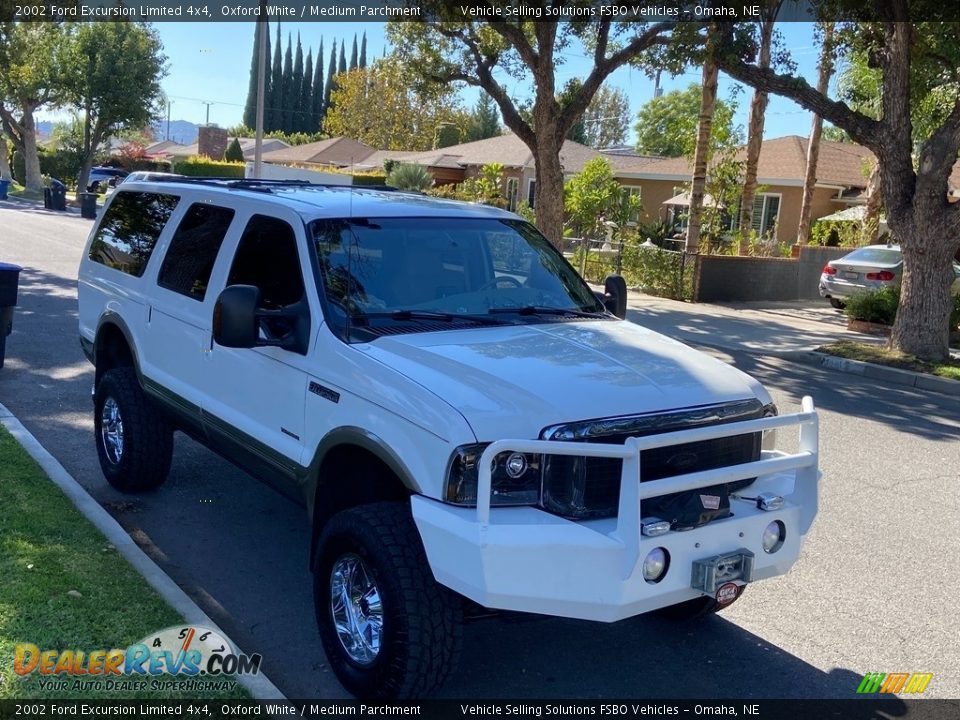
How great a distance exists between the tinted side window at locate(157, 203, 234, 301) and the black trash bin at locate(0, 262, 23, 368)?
3.63m

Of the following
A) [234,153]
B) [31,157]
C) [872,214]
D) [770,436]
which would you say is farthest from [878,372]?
[234,153]

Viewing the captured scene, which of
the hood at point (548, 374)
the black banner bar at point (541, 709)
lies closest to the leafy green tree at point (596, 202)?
the hood at point (548, 374)

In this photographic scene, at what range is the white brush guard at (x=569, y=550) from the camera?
3.42 metres

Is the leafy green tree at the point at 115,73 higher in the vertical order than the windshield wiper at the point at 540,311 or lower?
higher

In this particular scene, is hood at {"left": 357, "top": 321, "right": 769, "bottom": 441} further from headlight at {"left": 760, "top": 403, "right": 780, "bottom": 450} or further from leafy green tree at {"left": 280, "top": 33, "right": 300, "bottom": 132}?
leafy green tree at {"left": 280, "top": 33, "right": 300, "bottom": 132}

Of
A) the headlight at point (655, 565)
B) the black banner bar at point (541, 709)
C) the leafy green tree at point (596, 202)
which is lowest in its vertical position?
the black banner bar at point (541, 709)

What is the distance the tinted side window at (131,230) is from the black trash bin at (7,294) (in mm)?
2166

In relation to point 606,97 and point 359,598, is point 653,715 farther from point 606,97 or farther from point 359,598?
point 606,97

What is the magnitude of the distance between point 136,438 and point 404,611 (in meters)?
3.15

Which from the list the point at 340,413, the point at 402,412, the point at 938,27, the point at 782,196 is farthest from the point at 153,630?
the point at 782,196

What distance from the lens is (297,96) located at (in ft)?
344

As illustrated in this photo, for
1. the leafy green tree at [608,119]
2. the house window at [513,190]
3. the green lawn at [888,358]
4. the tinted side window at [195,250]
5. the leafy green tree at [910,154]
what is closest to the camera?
the tinted side window at [195,250]

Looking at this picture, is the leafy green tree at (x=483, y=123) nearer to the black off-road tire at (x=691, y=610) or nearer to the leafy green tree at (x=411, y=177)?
the leafy green tree at (x=411, y=177)

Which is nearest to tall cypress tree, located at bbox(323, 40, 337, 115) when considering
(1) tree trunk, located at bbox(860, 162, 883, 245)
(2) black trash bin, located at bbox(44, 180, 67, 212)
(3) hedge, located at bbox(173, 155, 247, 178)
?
(3) hedge, located at bbox(173, 155, 247, 178)
